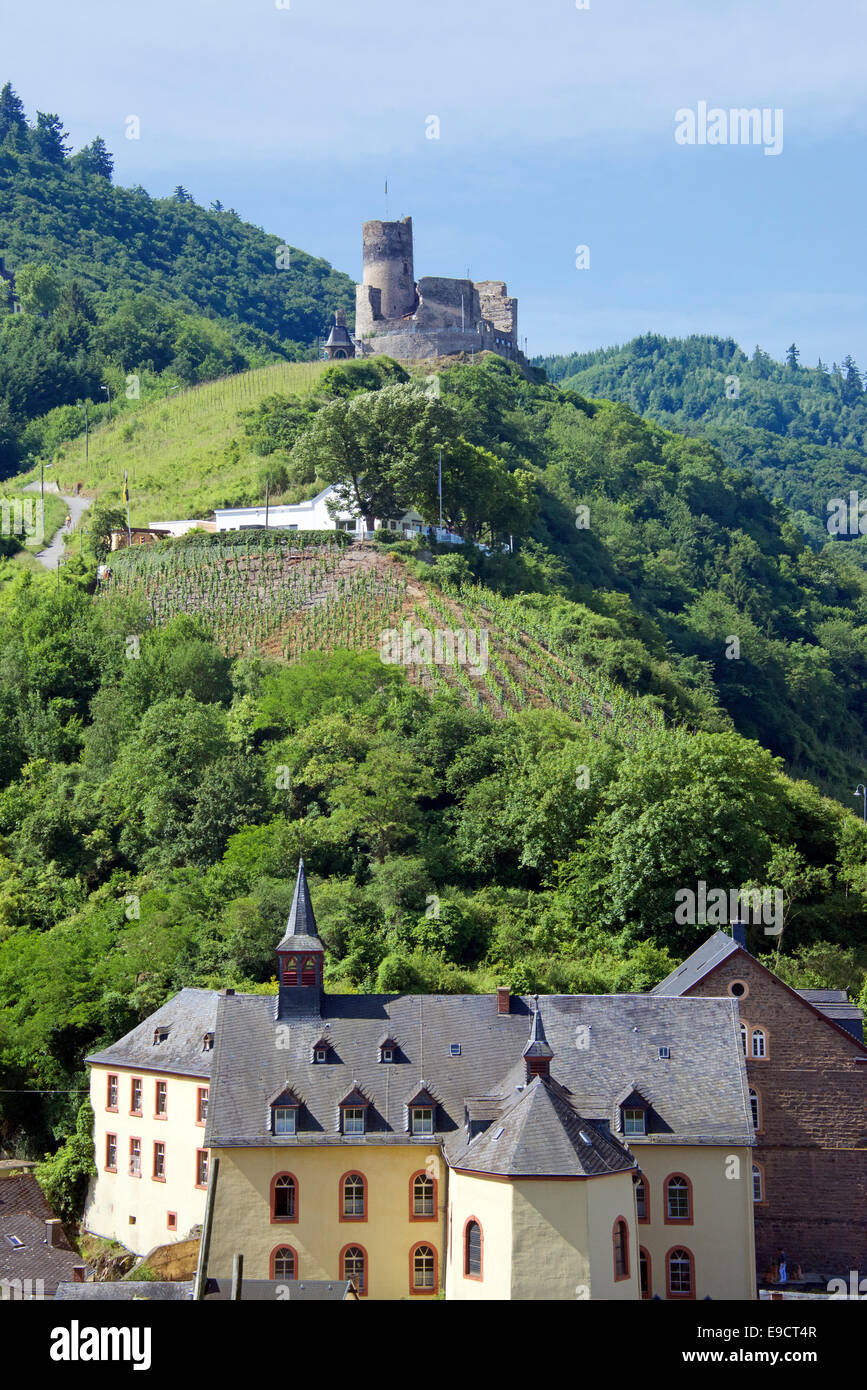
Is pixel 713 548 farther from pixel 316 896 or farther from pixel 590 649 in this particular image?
pixel 316 896

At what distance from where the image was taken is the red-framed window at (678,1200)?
3619cm

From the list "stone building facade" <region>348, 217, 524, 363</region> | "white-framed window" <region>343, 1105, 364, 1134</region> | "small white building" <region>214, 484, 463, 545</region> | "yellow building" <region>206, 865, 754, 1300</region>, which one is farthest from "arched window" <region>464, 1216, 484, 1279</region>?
"stone building facade" <region>348, 217, 524, 363</region>

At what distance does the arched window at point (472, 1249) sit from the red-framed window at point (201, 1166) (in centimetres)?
889

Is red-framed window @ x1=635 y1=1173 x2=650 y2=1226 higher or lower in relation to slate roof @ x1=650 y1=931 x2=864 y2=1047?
lower

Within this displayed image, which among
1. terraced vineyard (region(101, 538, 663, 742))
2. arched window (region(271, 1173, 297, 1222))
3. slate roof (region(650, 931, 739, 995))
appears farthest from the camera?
terraced vineyard (region(101, 538, 663, 742))

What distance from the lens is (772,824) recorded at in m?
56.6

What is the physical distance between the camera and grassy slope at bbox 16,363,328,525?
9981 centimetres

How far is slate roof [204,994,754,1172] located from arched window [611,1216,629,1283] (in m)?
3.09

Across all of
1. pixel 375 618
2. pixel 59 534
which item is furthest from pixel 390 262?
pixel 375 618

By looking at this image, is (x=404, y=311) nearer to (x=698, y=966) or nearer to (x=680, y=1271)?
(x=698, y=966)

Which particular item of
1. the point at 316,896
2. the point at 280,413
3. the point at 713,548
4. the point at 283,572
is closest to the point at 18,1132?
the point at 316,896

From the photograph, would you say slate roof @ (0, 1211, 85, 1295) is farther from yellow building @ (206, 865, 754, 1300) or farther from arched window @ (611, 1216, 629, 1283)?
arched window @ (611, 1216, 629, 1283)

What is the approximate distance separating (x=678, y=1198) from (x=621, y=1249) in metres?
3.65

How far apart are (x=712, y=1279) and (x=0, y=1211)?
703 inches
